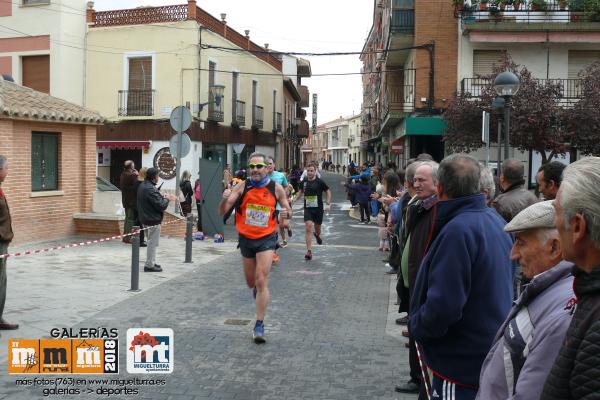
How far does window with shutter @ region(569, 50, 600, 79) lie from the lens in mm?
22453

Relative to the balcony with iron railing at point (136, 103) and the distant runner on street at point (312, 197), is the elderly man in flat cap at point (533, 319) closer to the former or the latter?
the distant runner on street at point (312, 197)

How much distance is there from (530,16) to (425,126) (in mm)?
5287

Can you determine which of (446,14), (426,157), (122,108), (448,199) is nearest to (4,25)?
(122,108)

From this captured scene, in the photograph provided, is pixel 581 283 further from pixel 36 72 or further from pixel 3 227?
pixel 36 72

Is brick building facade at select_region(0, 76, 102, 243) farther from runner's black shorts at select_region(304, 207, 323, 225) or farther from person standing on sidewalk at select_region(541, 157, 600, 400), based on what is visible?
person standing on sidewalk at select_region(541, 157, 600, 400)

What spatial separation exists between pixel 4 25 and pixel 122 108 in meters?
5.45

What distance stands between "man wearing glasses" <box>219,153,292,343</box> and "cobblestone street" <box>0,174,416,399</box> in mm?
563

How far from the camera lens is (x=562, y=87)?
68.6 ft

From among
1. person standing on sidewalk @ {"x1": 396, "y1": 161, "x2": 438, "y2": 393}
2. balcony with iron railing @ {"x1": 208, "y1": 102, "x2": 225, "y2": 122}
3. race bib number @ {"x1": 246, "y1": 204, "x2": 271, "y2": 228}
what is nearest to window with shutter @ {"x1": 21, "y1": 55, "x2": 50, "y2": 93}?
balcony with iron railing @ {"x1": 208, "y1": 102, "x2": 225, "y2": 122}

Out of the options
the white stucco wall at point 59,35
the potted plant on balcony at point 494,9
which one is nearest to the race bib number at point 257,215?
the potted plant on balcony at point 494,9

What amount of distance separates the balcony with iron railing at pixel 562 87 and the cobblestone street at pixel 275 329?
12.3 m

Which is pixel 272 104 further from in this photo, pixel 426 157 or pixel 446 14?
pixel 426 157

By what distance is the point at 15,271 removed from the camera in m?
10.0

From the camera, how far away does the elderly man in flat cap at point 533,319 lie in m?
1.95
